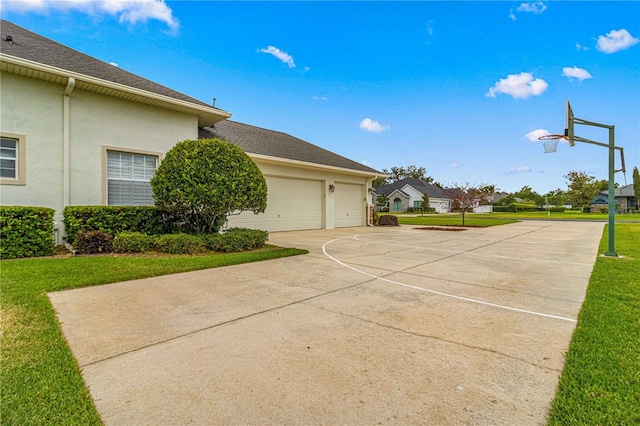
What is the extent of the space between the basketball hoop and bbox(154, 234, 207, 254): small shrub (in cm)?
1023

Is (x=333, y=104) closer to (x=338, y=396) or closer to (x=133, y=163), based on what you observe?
(x=133, y=163)

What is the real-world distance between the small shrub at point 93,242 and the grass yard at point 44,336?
0.62 m

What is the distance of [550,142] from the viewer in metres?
9.24

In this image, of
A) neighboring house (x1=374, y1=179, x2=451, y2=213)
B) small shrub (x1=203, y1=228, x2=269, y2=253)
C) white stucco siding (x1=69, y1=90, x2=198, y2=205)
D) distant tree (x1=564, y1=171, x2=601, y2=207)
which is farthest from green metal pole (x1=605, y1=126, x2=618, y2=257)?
distant tree (x1=564, y1=171, x2=601, y2=207)

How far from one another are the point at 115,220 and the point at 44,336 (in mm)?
5873

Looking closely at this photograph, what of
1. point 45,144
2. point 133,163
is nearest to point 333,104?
point 133,163

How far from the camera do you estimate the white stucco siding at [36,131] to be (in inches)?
291

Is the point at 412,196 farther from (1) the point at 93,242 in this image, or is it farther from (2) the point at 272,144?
(1) the point at 93,242

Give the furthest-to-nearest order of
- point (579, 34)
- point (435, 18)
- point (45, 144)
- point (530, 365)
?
point (435, 18)
point (579, 34)
point (45, 144)
point (530, 365)

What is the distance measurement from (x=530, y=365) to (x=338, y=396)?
166 cm

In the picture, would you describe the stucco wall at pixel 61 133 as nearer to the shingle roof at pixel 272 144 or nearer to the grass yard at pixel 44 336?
the grass yard at pixel 44 336

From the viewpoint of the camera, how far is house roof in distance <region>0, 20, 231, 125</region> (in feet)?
24.0

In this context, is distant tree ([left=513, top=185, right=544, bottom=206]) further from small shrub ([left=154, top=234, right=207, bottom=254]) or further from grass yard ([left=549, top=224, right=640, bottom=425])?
small shrub ([left=154, top=234, right=207, bottom=254])

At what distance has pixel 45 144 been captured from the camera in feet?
25.7
